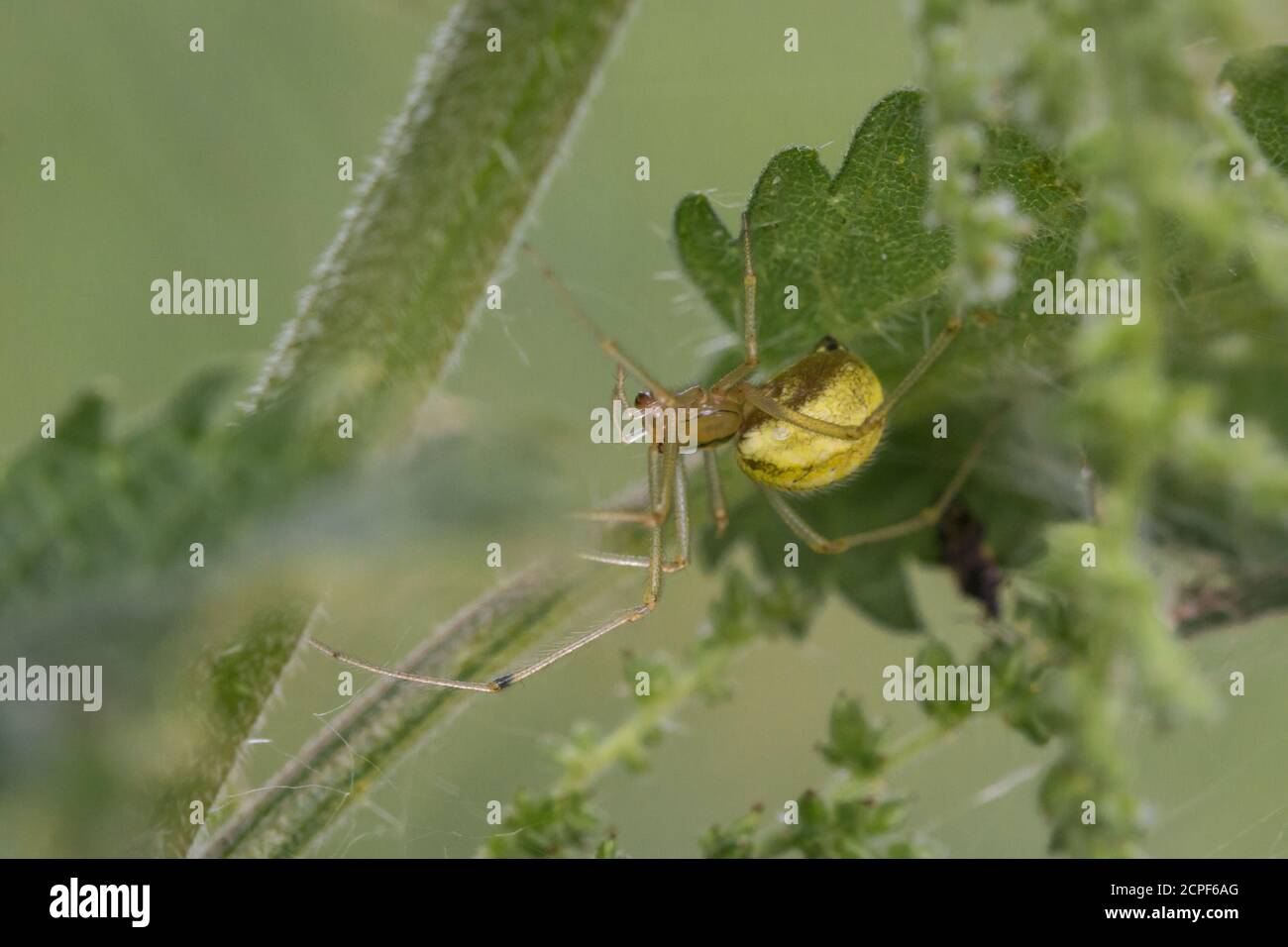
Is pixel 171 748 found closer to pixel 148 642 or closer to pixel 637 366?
pixel 148 642

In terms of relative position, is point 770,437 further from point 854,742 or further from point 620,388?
point 854,742

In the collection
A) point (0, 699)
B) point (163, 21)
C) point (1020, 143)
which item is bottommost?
point (0, 699)

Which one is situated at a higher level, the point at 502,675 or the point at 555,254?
the point at 555,254

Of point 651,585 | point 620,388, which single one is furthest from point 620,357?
point 651,585

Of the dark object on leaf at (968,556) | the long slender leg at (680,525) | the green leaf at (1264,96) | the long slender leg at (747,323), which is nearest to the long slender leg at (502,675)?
the long slender leg at (680,525)

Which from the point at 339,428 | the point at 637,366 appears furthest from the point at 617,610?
the point at 339,428

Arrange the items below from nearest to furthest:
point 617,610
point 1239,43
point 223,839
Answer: point 1239,43 → point 223,839 → point 617,610
